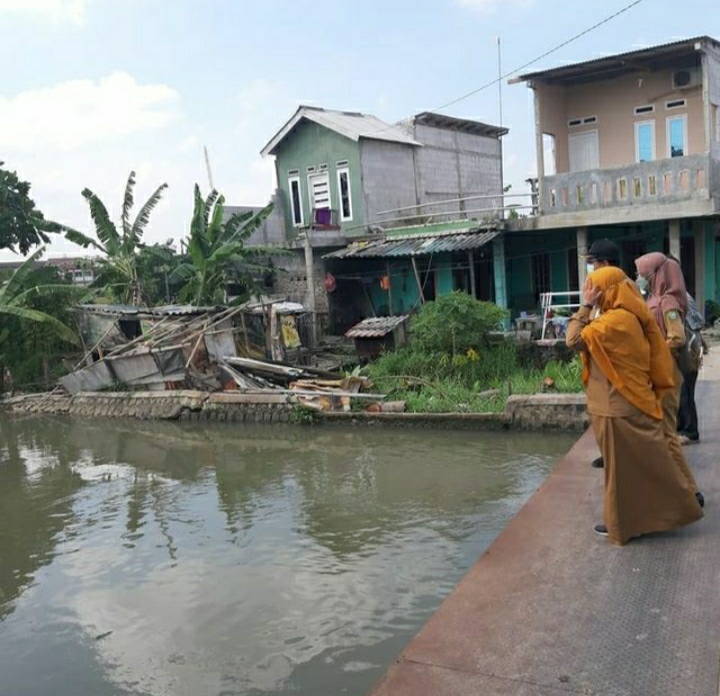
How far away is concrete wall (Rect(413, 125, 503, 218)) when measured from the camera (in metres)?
20.3

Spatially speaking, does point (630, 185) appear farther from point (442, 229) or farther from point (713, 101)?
point (442, 229)

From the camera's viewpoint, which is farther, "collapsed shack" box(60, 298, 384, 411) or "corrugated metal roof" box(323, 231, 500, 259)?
"corrugated metal roof" box(323, 231, 500, 259)

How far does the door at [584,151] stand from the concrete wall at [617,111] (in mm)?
103

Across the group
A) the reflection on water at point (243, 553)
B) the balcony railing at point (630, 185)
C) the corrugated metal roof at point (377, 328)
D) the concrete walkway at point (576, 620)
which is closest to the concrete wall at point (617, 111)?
the balcony railing at point (630, 185)

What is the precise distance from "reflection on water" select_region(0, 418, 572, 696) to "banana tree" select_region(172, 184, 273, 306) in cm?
575

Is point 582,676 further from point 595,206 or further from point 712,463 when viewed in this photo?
point 595,206

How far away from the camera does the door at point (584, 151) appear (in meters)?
15.6

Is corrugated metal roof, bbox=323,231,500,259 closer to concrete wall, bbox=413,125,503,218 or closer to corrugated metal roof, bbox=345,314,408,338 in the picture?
corrugated metal roof, bbox=345,314,408,338

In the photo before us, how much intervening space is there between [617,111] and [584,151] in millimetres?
1071

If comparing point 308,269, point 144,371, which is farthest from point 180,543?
point 308,269

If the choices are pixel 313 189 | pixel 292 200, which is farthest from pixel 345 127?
pixel 292 200

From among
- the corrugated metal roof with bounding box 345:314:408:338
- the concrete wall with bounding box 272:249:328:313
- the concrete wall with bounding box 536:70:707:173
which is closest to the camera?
the concrete wall with bounding box 536:70:707:173

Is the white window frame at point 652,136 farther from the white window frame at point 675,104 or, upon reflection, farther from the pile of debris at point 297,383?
the pile of debris at point 297,383

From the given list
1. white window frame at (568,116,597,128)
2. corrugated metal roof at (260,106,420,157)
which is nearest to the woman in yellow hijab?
white window frame at (568,116,597,128)
